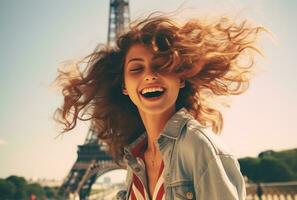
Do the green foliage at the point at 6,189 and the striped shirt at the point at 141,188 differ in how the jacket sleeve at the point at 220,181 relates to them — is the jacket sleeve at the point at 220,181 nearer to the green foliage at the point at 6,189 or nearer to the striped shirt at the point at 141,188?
the striped shirt at the point at 141,188

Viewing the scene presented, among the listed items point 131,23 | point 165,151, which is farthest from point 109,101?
point 165,151

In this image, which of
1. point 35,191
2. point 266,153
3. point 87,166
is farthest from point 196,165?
point 35,191

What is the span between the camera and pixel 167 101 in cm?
183

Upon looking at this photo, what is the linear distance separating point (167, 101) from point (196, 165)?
1.75ft

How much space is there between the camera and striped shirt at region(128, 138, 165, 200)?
170 centimetres

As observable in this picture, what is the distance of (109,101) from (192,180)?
1.12 m

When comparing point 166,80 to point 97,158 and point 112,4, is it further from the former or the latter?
point 112,4

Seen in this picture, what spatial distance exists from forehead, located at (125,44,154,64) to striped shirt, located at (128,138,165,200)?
57cm

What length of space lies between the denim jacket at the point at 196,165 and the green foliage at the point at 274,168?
32.8 meters

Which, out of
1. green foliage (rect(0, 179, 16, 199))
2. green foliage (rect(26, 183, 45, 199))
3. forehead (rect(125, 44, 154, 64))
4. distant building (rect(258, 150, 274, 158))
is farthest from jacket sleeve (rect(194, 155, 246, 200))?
green foliage (rect(26, 183, 45, 199))

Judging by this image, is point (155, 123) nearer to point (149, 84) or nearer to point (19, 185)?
point (149, 84)

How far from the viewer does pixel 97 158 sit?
33.5 meters

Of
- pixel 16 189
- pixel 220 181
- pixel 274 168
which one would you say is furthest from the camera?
pixel 16 189

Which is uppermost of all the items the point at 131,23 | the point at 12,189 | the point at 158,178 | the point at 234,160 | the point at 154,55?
the point at 131,23
